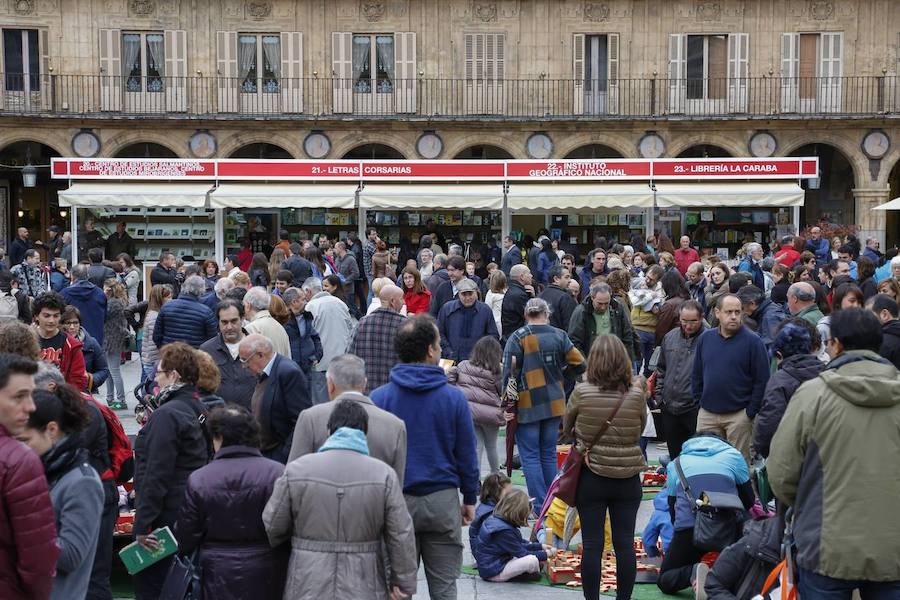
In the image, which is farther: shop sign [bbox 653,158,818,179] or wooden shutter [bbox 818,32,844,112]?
wooden shutter [bbox 818,32,844,112]

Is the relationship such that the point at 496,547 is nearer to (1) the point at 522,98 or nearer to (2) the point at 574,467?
(2) the point at 574,467

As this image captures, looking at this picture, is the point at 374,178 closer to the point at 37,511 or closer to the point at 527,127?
the point at 527,127

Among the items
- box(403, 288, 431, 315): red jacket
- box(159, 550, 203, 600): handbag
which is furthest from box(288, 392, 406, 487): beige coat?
box(403, 288, 431, 315): red jacket

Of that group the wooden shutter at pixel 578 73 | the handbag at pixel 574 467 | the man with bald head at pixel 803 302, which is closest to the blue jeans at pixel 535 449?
the man with bald head at pixel 803 302

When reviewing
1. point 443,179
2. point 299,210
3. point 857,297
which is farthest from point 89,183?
point 857,297

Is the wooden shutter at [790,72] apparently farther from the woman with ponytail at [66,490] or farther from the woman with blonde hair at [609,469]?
the woman with ponytail at [66,490]

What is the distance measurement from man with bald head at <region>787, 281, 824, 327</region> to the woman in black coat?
206 inches

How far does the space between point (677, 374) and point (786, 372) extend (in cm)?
221

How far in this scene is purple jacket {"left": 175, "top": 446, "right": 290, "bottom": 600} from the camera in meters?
5.13

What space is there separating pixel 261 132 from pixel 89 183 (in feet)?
17.6

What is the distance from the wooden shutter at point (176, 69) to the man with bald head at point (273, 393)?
2200 cm

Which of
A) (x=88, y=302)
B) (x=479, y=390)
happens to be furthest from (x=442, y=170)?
(x=479, y=390)

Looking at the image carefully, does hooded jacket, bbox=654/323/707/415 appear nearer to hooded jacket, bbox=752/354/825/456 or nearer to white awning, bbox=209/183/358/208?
hooded jacket, bbox=752/354/825/456

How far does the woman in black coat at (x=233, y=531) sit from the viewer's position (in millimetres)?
5133
